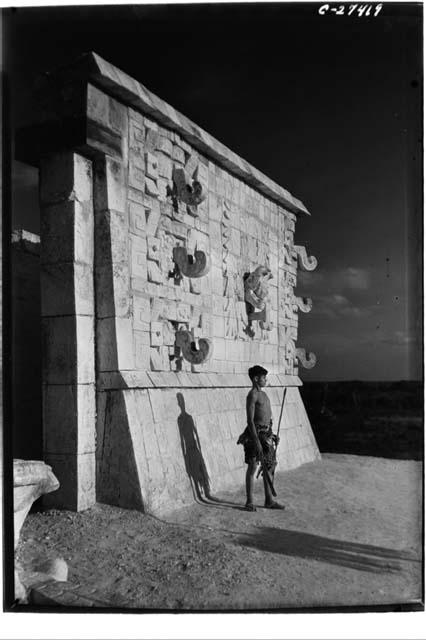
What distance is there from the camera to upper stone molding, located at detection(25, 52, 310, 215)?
17.1 feet

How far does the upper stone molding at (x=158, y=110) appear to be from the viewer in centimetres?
523

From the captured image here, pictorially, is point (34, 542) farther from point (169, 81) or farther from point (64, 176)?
point (169, 81)

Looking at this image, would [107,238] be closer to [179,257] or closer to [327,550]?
[179,257]

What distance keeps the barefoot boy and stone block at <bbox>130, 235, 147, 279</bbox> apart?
1539 millimetres

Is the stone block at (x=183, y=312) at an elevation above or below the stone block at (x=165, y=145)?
below

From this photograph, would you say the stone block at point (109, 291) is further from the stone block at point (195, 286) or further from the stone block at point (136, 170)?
the stone block at point (195, 286)

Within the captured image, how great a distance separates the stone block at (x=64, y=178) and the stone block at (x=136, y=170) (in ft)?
1.78

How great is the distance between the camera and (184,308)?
6.67m

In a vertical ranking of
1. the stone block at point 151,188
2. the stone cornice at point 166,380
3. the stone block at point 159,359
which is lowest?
the stone cornice at point 166,380

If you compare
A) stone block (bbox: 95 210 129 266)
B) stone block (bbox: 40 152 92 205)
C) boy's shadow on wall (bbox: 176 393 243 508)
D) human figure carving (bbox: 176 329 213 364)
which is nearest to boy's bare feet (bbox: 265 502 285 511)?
boy's shadow on wall (bbox: 176 393 243 508)

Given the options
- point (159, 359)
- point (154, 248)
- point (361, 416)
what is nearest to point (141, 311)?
point (159, 359)

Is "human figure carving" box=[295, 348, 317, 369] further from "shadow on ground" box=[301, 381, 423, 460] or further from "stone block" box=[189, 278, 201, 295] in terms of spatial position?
"shadow on ground" box=[301, 381, 423, 460]

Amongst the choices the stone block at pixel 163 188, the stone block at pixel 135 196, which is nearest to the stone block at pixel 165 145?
the stone block at pixel 163 188

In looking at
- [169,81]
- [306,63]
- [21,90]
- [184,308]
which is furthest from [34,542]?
[306,63]
